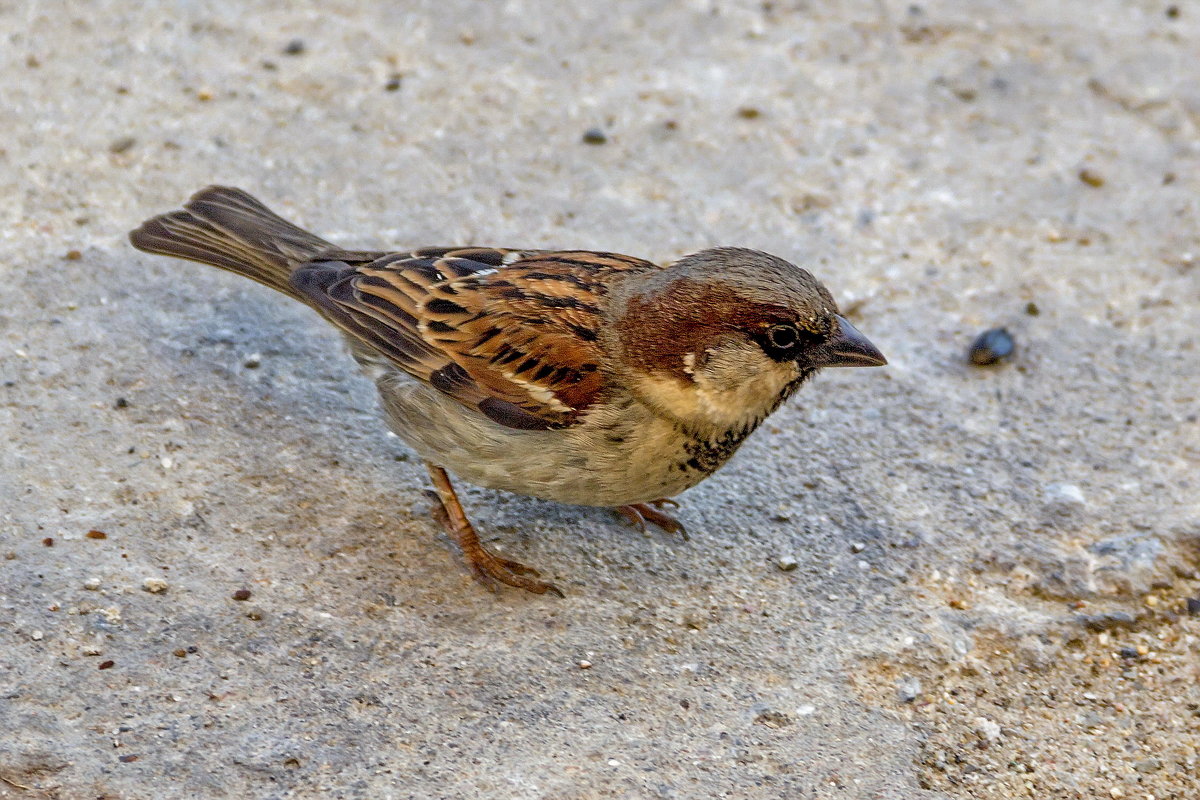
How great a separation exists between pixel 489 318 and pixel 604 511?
79 centimetres

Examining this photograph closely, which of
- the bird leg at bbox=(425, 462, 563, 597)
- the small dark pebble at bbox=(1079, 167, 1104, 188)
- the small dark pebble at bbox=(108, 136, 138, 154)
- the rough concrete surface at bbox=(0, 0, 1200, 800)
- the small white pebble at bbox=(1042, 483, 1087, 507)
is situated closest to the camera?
the rough concrete surface at bbox=(0, 0, 1200, 800)

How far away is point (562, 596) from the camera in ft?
12.1

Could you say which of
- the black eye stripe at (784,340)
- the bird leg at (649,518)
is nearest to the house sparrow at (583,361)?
the black eye stripe at (784,340)

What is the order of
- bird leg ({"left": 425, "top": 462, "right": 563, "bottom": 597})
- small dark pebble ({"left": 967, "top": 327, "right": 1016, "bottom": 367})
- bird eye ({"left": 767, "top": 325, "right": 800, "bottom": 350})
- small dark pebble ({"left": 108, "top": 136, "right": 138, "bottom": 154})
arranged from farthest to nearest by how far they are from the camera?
1. small dark pebble ({"left": 108, "top": 136, "right": 138, "bottom": 154})
2. small dark pebble ({"left": 967, "top": 327, "right": 1016, "bottom": 367})
3. bird leg ({"left": 425, "top": 462, "right": 563, "bottom": 597})
4. bird eye ({"left": 767, "top": 325, "right": 800, "bottom": 350})

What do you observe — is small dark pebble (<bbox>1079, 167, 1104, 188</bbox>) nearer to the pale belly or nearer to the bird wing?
the bird wing

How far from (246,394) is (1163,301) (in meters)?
3.22

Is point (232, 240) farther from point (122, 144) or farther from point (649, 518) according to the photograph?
point (649, 518)

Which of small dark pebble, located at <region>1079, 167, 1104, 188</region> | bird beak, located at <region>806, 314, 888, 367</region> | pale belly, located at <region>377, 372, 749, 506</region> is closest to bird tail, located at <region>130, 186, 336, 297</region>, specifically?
pale belly, located at <region>377, 372, 749, 506</region>

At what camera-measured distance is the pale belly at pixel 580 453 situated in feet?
11.3

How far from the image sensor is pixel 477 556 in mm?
3693

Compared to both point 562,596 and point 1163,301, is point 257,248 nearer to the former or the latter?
point 562,596

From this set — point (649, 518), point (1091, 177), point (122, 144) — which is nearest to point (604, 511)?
point (649, 518)

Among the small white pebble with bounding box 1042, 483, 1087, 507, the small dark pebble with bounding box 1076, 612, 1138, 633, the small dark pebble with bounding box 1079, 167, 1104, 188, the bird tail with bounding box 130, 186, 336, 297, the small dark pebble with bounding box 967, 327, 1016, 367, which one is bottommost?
the small dark pebble with bounding box 1076, 612, 1138, 633

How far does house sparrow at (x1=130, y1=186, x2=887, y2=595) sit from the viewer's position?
3436mm
